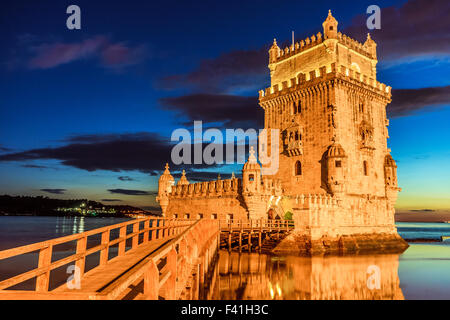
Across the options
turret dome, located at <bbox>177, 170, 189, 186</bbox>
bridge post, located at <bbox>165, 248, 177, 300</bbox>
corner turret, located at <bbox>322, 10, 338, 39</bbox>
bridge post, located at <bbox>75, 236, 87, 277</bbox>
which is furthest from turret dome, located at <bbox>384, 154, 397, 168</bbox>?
bridge post, located at <bbox>75, 236, 87, 277</bbox>

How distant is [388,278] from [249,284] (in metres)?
10.0

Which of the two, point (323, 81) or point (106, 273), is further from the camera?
point (323, 81)

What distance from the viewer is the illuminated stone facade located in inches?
1259

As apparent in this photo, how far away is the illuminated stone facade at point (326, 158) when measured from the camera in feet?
105

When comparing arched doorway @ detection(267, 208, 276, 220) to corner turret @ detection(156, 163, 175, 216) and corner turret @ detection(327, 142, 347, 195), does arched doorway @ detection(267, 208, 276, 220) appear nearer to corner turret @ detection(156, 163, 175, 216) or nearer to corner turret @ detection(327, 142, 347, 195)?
corner turret @ detection(327, 142, 347, 195)

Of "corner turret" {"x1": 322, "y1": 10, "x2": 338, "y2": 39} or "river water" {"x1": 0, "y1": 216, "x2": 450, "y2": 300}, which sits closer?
"river water" {"x1": 0, "y1": 216, "x2": 450, "y2": 300}

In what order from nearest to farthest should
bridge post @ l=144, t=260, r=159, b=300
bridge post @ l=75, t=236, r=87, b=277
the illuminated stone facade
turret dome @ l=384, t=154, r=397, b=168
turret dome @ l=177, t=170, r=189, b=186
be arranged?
bridge post @ l=144, t=260, r=159, b=300 → bridge post @ l=75, t=236, r=87, b=277 → the illuminated stone facade → turret dome @ l=384, t=154, r=397, b=168 → turret dome @ l=177, t=170, r=189, b=186

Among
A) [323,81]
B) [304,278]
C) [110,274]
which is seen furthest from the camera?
[323,81]

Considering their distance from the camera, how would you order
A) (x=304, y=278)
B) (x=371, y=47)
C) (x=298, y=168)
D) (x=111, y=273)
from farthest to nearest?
(x=371, y=47), (x=298, y=168), (x=304, y=278), (x=111, y=273)

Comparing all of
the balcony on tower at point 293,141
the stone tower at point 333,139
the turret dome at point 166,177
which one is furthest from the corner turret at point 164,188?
the balcony on tower at point 293,141

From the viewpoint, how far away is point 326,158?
33438mm

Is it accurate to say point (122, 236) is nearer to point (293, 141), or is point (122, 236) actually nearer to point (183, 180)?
point (293, 141)

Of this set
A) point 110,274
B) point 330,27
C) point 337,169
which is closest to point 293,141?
point 337,169

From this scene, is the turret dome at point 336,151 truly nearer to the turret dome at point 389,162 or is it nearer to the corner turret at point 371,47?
the turret dome at point 389,162
